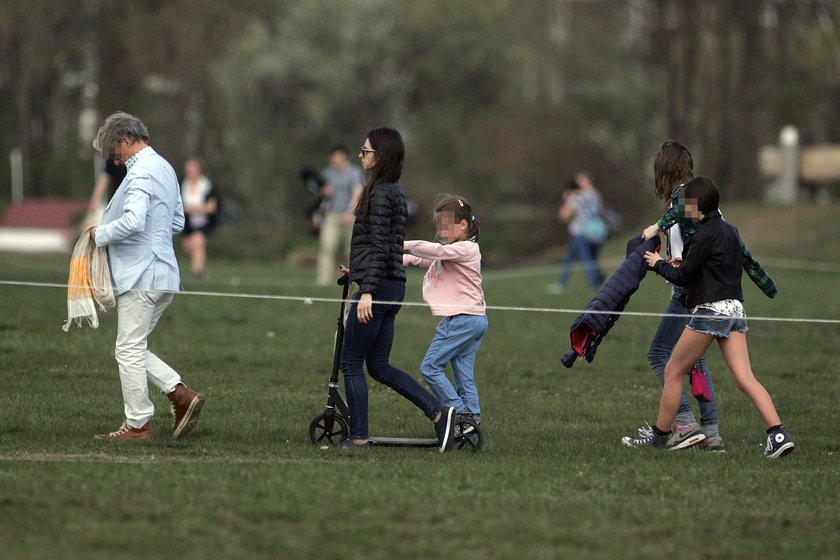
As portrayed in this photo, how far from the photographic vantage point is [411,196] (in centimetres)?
4150

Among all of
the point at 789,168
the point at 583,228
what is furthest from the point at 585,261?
the point at 789,168

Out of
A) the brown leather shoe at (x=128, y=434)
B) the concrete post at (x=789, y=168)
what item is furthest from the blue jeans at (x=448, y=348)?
the concrete post at (x=789, y=168)

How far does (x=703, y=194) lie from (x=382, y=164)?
1.95m

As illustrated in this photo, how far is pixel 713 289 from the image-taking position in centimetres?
893

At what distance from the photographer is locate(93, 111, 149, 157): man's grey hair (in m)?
9.20

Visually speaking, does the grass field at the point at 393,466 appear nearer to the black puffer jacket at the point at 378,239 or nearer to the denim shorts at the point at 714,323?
the denim shorts at the point at 714,323

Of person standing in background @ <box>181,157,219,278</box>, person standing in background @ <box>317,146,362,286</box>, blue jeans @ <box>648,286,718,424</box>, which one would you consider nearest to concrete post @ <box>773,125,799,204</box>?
person standing in background @ <box>317,146,362,286</box>

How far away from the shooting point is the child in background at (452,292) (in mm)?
9203

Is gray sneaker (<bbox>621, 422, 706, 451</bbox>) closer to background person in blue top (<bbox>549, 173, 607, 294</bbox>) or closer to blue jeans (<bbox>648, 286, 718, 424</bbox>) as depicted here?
blue jeans (<bbox>648, 286, 718, 424</bbox>)

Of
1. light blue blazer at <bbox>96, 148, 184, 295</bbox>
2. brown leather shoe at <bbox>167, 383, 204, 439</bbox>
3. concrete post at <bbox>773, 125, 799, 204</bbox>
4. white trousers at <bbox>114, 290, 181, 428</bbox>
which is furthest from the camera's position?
concrete post at <bbox>773, 125, 799, 204</bbox>

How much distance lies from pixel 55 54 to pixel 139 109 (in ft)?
11.8

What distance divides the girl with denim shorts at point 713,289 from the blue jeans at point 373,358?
5.23ft

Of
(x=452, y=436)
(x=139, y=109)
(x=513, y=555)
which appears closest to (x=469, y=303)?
(x=452, y=436)

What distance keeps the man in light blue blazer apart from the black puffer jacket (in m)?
1.28
